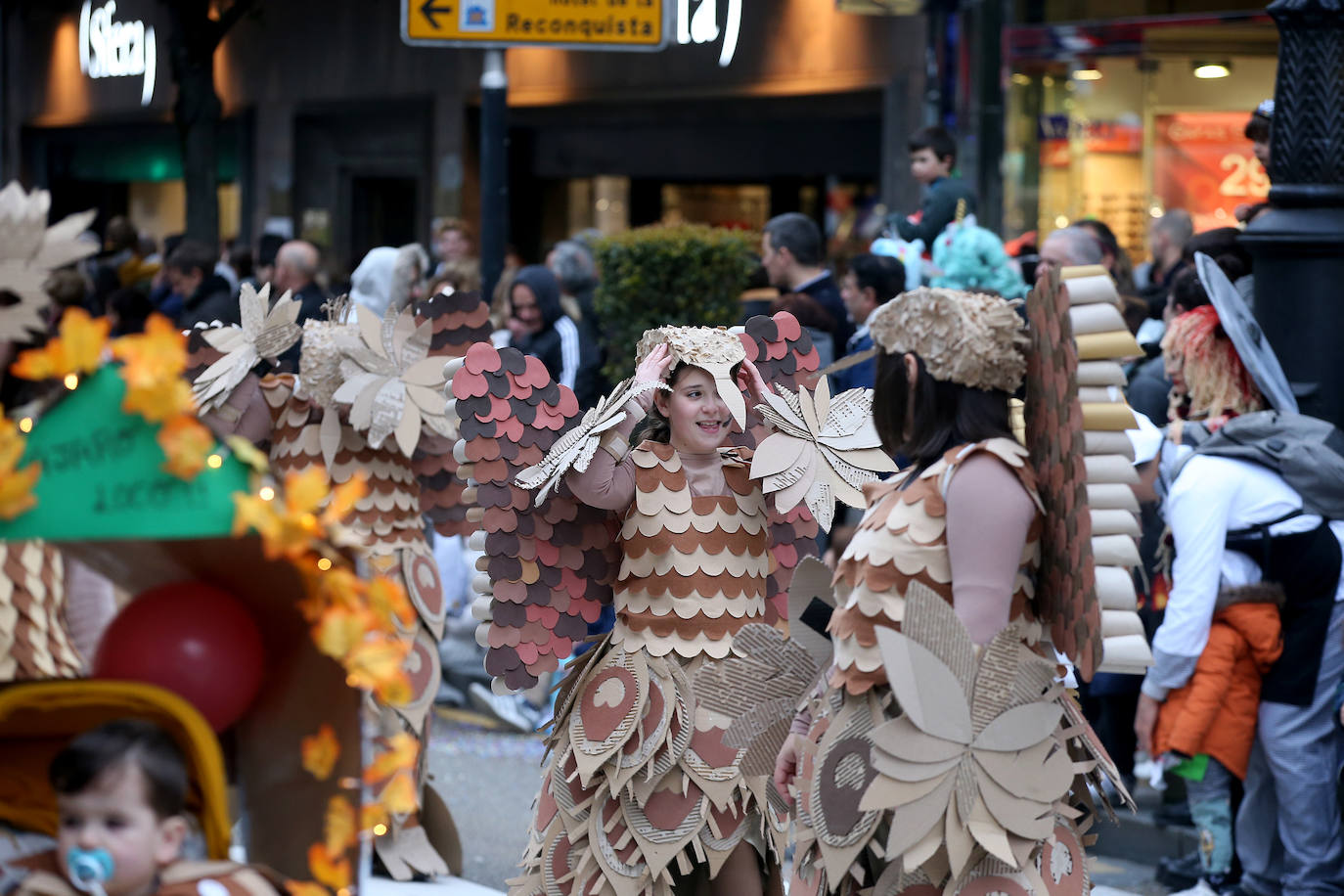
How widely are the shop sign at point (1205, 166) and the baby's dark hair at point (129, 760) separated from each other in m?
9.40

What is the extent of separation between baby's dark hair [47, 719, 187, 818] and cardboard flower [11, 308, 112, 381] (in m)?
0.49

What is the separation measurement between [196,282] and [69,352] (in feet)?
27.9

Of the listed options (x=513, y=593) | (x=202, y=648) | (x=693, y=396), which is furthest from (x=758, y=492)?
(x=202, y=648)

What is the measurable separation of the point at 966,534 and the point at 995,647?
0.21 meters

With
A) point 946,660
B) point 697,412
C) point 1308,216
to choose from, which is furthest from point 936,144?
point 946,660

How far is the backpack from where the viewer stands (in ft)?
15.9

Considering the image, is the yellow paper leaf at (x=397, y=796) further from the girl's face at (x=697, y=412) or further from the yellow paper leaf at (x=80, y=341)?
the girl's face at (x=697, y=412)

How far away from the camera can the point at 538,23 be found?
312 inches

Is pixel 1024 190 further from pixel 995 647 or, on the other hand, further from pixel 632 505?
pixel 995 647

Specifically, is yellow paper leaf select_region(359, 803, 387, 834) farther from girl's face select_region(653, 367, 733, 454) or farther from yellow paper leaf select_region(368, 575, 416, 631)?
girl's face select_region(653, 367, 733, 454)

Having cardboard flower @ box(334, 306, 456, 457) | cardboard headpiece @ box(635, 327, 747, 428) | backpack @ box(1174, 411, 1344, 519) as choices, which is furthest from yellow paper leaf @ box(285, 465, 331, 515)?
backpack @ box(1174, 411, 1344, 519)

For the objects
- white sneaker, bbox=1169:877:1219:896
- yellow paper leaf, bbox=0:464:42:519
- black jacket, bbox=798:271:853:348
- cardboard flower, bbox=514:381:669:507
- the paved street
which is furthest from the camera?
black jacket, bbox=798:271:853:348

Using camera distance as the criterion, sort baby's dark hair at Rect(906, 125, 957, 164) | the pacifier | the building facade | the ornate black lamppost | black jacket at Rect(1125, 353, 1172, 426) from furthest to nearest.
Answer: the building facade, baby's dark hair at Rect(906, 125, 957, 164), black jacket at Rect(1125, 353, 1172, 426), the ornate black lamppost, the pacifier

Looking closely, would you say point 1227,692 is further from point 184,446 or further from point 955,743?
point 184,446
